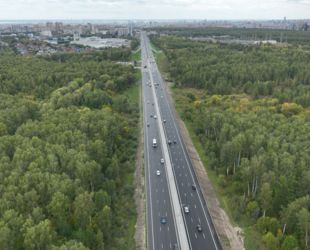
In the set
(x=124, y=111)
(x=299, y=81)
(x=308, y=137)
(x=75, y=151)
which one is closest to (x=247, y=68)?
(x=299, y=81)

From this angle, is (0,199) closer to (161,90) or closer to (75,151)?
(75,151)

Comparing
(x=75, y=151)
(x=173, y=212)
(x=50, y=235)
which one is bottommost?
(x=173, y=212)

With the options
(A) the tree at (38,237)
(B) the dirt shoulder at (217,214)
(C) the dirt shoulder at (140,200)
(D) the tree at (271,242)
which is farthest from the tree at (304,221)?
(A) the tree at (38,237)

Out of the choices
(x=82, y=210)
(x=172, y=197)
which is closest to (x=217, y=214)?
(x=172, y=197)

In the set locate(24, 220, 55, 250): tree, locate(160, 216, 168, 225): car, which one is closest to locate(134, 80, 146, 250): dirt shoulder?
locate(160, 216, 168, 225): car

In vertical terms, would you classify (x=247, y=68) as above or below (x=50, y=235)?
above

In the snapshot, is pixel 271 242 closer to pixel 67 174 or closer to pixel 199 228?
pixel 199 228

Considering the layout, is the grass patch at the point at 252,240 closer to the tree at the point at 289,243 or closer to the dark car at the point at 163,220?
the tree at the point at 289,243
